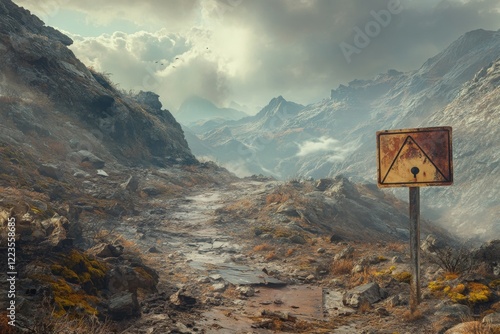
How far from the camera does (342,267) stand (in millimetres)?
9477

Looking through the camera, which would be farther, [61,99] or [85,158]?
Result: [61,99]

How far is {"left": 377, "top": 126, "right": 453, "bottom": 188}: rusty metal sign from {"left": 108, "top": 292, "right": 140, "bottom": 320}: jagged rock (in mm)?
4857

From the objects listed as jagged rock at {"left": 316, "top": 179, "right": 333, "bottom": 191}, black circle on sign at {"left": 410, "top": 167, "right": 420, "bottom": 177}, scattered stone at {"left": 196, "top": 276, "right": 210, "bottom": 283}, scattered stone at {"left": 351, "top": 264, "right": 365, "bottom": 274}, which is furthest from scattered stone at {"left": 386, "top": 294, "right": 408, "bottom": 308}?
jagged rock at {"left": 316, "top": 179, "right": 333, "bottom": 191}

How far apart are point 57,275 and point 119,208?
34.9ft

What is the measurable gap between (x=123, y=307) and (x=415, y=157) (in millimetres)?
5702

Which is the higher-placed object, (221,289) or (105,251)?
(105,251)

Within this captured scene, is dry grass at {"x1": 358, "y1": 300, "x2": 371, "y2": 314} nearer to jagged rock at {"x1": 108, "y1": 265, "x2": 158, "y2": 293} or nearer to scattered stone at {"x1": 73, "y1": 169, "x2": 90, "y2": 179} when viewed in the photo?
jagged rock at {"x1": 108, "y1": 265, "x2": 158, "y2": 293}

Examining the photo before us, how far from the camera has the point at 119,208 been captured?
15.8 metres

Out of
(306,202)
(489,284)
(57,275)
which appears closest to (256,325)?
(57,275)

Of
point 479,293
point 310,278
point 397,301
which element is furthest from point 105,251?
point 479,293

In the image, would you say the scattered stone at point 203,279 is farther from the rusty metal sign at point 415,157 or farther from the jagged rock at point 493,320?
the jagged rock at point 493,320

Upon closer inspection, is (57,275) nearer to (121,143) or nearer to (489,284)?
(489,284)

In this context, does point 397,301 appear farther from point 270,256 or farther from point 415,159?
point 270,256

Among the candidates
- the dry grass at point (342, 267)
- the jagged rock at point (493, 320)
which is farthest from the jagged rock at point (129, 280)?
the jagged rock at point (493, 320)
